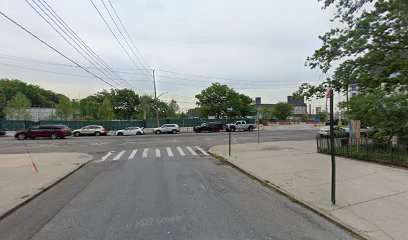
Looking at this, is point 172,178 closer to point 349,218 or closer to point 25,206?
point 25,206

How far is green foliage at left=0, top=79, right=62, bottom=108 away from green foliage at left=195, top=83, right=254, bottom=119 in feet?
233

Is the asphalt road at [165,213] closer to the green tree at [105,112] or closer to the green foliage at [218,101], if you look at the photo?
the green foliage at [218,101]

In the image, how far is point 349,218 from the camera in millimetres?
5031

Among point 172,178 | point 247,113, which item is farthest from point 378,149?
point 247,113

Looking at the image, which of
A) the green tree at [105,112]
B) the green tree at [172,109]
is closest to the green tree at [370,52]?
the green tree at [172,109]

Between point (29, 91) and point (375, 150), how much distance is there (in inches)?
4793

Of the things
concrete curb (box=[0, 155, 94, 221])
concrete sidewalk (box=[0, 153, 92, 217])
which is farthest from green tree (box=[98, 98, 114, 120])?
concrete curb (box=[0, 155, 94, 221])

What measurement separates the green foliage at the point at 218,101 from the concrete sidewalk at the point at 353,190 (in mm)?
49061

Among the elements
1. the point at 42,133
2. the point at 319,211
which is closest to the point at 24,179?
the point at 319,211

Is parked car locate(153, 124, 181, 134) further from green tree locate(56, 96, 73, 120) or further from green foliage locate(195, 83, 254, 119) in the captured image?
green tree locate(56, 96, 73, 120)

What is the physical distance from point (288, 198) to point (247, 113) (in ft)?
195

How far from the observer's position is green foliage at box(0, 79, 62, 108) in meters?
95.2

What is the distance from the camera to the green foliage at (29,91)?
95.2 meters

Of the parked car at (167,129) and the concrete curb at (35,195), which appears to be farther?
the parked car at (167,129)
